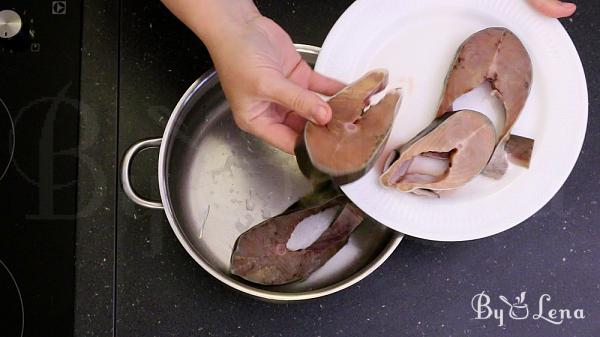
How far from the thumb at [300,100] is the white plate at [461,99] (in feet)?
0.44

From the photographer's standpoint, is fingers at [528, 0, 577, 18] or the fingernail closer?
the fingernail

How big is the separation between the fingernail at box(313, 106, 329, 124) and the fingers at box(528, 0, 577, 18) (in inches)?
13.9

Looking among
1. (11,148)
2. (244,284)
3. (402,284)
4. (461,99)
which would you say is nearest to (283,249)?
(244,284)

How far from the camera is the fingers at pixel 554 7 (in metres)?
0.84

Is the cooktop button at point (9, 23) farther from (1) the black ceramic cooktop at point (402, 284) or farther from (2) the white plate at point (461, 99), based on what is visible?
(2) the white plate at point (461, 99)

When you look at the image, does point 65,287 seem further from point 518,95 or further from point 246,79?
point 518,95

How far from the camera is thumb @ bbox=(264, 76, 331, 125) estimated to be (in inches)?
27.7

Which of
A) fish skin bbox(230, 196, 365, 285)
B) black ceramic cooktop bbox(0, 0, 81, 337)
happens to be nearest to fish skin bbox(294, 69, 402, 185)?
fish skin bbox(230, 196, 365, 285)

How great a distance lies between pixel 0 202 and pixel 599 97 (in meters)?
0.89

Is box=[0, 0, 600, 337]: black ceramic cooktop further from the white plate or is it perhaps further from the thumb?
the thumb

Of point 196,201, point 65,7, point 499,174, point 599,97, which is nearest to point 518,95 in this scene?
point 499,174

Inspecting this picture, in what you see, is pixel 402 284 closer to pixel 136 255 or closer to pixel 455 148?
pixel 455 148

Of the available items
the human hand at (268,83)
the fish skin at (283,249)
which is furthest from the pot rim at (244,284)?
the human hand at (268,83)

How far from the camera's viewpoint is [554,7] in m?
0.84
